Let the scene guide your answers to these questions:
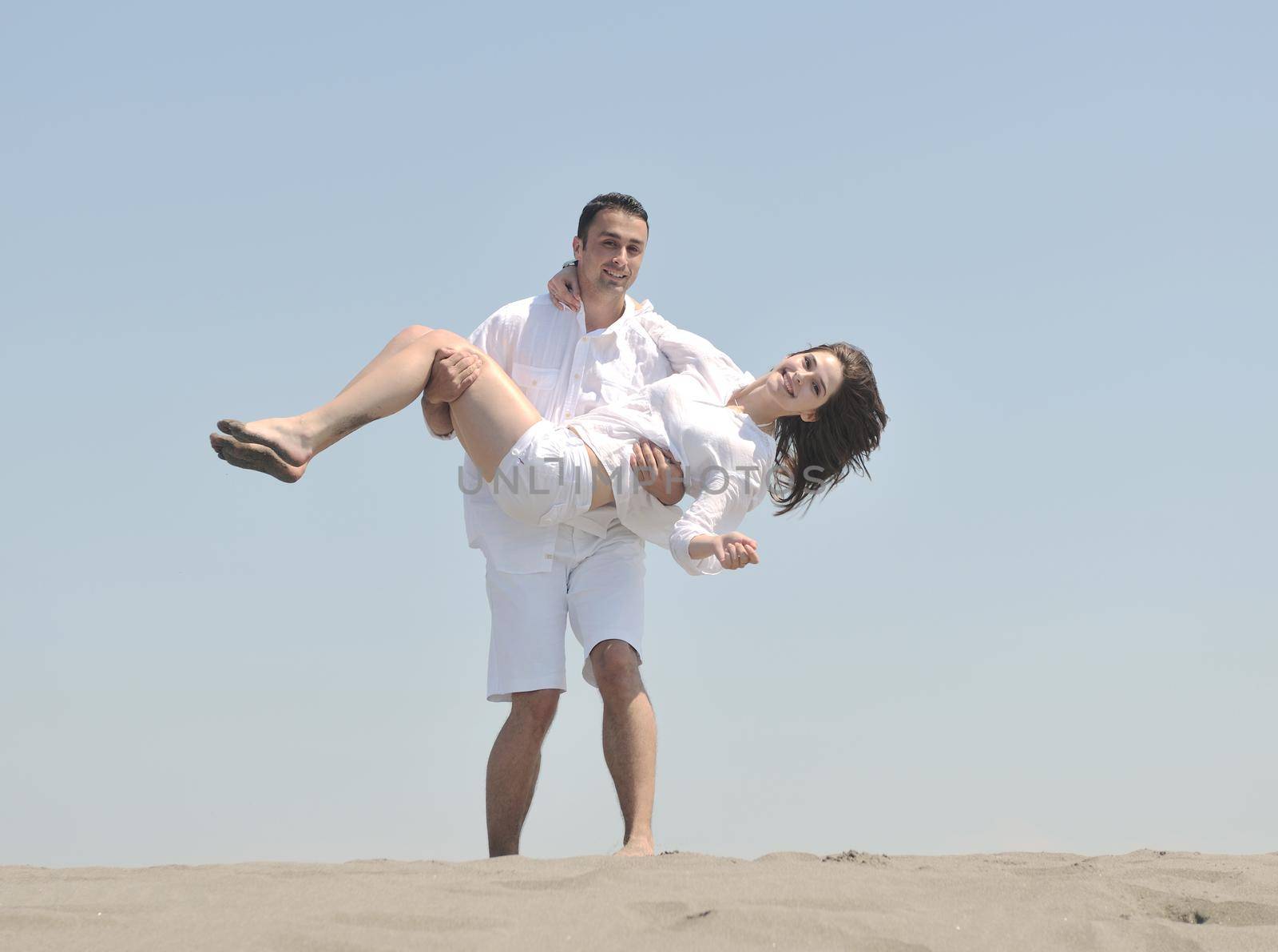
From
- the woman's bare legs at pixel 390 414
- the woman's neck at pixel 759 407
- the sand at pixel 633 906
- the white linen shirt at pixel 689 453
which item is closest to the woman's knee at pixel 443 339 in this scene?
the woman's bare legs at pixel 390 414

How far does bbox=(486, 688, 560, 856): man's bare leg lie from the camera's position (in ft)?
17.0

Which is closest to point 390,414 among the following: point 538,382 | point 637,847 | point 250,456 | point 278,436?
point 278,436

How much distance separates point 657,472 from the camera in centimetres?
494

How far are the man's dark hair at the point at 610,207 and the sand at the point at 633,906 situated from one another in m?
2.85

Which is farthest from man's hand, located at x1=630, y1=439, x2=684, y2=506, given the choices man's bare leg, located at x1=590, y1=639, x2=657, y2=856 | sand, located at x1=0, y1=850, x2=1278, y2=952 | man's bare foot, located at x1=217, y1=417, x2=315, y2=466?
sand, located at x1=0, y1=850, x2=1278, y2=952

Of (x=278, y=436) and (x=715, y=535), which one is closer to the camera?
(x=278, y=436)

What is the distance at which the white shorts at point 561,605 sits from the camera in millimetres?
5156

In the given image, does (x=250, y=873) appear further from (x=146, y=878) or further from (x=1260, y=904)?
(x=1260, y=904)

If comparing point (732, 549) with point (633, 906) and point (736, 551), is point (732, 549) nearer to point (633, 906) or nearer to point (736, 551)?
point (736, 551)

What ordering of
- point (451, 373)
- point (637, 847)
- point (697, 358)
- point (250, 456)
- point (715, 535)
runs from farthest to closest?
point (697, 358) → point (451, 373) → point (637, 847) → point (715, 535) → point (250, 456)

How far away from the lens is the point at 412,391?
15.5 ft

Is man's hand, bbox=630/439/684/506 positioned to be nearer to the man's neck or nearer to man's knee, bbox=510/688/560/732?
the man's neck

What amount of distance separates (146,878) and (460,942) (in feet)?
4.36

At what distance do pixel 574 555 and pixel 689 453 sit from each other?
27.0 inches
